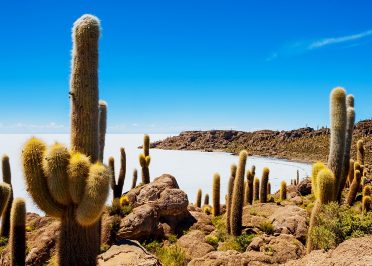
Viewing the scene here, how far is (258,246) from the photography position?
11570 mm

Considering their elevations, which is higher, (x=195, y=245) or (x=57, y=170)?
(x=57, y=170)

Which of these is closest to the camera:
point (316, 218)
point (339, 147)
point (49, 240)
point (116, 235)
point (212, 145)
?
point (316, 218)

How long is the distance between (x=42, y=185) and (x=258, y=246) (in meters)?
7.13

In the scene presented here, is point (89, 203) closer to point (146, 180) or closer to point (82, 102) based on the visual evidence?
point (82, 102)

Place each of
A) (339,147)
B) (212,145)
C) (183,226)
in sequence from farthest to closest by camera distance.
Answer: (212,145) → (183,226) → (339,147)

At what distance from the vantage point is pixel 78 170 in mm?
7117

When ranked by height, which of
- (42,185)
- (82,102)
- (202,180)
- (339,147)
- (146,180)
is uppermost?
(82,102)

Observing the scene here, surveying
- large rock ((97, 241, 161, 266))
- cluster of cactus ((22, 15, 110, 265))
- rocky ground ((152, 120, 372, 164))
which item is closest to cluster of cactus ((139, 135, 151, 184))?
large rock ((97, 241, 161, 266))

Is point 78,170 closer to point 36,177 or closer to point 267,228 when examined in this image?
point 36,177

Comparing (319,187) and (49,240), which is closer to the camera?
(319,187)

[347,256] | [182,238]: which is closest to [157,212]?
[182,238]

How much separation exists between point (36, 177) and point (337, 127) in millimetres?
8738

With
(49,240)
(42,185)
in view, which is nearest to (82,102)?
(42,185)

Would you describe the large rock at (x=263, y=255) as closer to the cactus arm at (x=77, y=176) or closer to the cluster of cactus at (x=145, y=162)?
the cactus arm at (x=77, y=176)
